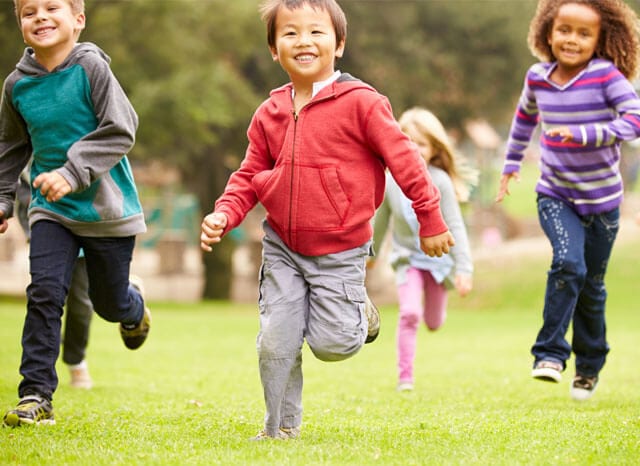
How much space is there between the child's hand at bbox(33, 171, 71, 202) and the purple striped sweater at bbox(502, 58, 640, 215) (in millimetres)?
2898

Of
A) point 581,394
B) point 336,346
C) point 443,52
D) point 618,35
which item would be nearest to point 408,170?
point 336,346

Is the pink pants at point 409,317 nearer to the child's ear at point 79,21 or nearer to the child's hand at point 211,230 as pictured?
the child's ear at point 79,21

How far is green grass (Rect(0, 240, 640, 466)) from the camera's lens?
4.68 m

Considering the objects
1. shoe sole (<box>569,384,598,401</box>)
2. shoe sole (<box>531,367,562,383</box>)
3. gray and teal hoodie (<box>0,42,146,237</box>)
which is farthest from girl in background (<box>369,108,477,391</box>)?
gray and teal hoodie (<box>0,42,146,237</box>)

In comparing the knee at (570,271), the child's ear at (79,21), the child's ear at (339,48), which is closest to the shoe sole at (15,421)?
the child's ear at (79,21)

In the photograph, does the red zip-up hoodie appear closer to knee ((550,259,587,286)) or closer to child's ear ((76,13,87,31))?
child's ear ((76,13,87,31))

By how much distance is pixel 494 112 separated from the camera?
26.2 meters

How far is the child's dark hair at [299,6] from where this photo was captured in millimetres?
5090

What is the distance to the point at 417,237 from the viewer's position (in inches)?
327

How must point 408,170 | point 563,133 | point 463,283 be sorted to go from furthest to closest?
point 463,283
point 563,133
point 408,170

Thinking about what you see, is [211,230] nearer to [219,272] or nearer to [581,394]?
[581,394]

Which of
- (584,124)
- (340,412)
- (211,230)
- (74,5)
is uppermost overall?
(74,5)

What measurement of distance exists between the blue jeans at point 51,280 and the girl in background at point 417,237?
9.05 feet

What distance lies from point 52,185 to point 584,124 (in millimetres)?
3117
